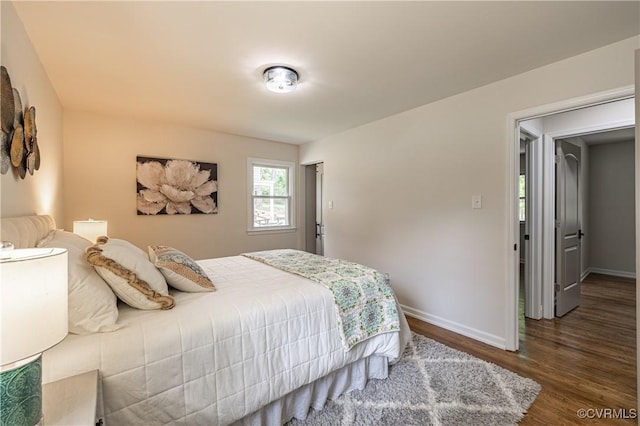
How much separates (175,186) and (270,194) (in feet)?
4.73

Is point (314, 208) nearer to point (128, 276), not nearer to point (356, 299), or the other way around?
point (356, 299)

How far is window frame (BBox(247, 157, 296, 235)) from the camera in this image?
444 centimetres

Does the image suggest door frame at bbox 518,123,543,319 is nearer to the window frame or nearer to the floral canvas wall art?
the window frame

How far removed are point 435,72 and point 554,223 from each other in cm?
223

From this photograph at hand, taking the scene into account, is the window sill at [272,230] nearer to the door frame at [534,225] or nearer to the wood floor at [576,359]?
the wood floor at [576,359]

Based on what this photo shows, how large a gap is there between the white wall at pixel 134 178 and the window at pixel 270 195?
13 cm

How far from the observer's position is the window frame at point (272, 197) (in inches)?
175

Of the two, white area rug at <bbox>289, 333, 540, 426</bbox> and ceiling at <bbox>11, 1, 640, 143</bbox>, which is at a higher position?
ceiling at <bbox>11, 1, 640, 143</bbox>

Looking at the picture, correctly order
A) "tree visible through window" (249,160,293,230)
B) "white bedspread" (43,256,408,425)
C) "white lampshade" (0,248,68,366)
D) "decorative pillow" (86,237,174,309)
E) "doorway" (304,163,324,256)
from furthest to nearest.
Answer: "doorway" (304,163,324,256)
"tree visible through window" (249,160,293,230)
"decorative pillow" (86,237,174,309)
"white bedspread" (43,256,408,425)
"white lampshade" (0,248,68,366)

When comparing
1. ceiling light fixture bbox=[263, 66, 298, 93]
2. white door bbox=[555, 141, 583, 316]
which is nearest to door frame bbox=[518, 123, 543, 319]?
white door bbox=[555, 141, 583, 316]

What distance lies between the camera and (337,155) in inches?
168

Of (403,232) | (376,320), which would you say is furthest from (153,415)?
(403,232)
